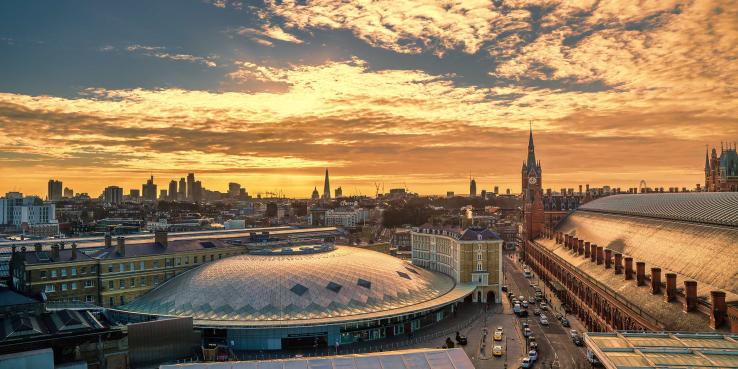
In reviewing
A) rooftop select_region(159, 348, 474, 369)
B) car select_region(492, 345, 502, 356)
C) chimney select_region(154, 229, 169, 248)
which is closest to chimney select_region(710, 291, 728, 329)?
rooftop select_region(159, 348, 474, 369)

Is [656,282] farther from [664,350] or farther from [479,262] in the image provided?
[479,262]

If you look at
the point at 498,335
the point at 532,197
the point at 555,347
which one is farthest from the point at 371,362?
the point at 532,197

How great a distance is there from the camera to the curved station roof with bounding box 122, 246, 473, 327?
6756 cm

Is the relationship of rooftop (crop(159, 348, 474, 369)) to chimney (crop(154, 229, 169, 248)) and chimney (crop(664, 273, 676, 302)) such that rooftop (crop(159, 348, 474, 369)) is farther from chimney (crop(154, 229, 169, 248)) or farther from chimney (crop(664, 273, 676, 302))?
chimney (crop(154, 229, 169, 248))

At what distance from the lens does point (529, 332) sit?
2854 inches

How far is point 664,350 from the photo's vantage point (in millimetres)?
32844

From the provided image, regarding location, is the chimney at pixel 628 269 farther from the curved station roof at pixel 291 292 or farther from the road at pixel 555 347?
the curved station roof at pixel 291 292

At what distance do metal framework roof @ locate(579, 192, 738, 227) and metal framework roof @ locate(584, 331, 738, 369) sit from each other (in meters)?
32.9

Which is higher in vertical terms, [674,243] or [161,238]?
[674,243]

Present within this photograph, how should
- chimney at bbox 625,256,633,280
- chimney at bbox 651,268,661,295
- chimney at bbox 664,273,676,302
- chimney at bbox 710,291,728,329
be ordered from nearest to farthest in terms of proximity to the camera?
chimney at bbox 710,291,728,329
chimney at bbox 664,273,676,302
chimney at bbox 651,268,661,295
chimney at bbox 625,256,633,280

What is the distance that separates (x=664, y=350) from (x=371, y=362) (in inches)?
711

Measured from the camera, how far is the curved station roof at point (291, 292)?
67.6 meters

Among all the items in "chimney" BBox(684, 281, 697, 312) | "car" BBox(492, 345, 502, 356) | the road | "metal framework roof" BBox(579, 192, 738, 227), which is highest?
"metal framework roof" BBox(579, 192, 738, 227)

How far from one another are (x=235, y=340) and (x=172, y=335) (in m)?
8.05
